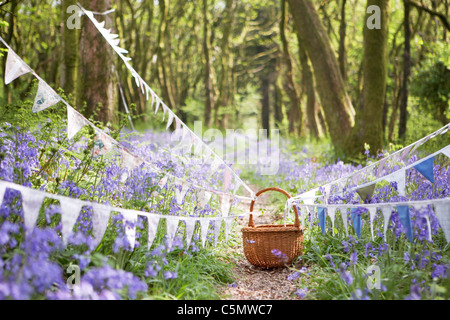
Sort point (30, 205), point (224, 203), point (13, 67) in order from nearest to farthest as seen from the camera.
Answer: point (30, 205)
point (13, 67)
point (224, 203)

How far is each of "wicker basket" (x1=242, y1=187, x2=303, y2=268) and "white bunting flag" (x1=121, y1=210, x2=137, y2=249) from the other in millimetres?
1602

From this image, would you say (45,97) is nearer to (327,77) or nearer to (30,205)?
(30,205)

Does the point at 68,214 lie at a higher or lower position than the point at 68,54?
lower

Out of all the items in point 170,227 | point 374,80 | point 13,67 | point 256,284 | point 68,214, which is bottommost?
point 256,284

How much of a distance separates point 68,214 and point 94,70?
4981 mm

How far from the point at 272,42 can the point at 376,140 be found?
1939cm

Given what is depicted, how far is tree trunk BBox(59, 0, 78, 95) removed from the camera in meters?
6.92

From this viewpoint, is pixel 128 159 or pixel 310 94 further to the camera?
pixel 310 94

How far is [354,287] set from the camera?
9.74 feet

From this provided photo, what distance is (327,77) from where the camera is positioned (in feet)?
29.6

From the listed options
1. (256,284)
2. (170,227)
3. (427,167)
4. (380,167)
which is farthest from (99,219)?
(380,167)
